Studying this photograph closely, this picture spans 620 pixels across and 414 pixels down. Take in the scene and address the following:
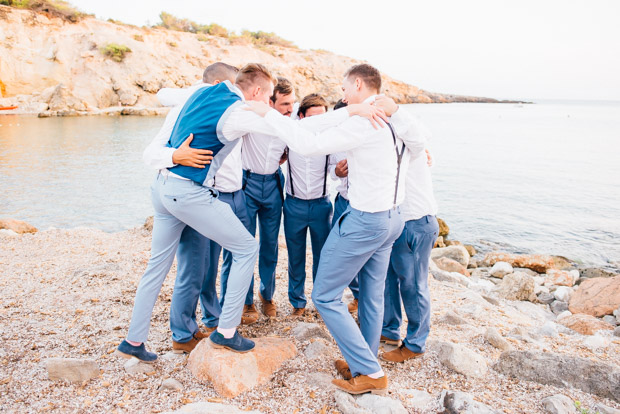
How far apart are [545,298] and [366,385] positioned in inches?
225

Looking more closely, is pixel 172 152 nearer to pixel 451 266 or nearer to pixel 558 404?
pixel 558 404

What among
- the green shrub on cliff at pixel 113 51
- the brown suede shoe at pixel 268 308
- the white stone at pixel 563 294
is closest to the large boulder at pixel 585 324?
the white stone at pixel 563 294

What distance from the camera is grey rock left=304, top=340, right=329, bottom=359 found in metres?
3.96

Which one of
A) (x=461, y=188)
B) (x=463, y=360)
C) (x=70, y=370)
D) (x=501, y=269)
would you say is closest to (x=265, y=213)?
(x=70, y=370)

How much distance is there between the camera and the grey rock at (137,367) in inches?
141

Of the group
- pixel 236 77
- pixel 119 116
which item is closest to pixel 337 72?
pixel 119 116

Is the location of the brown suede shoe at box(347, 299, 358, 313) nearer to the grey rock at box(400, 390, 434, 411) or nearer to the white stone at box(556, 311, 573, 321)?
the grey rock at box(400, 390, 434, 411)

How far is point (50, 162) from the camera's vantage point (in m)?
17.6

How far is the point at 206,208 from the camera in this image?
338cm

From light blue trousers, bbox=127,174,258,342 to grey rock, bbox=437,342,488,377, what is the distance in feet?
6.27

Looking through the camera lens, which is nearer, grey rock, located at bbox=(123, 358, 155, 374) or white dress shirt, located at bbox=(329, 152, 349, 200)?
grey rock, located at bbox=(123, 358, 155, 374)

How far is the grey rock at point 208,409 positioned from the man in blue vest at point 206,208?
0.57 m

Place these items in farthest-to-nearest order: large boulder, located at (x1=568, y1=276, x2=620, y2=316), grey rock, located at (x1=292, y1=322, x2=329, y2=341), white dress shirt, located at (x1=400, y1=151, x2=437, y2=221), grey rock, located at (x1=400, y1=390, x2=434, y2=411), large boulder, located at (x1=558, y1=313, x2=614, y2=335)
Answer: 1. large boulder, located at (x1=568, y1=276, x2=620, y2=316)
2. large boulder, located at (x1=558, y1=313, x2=614, y2=335)
3. grey rock, located at (x1=292, y1=322, x2=329, y2=341)
4. white dress shirt, located at (x1=400, y1=151, x2=437, y2=221)
5. grey rock, located at (x1=400, y1=390, x2=434, y2=411)

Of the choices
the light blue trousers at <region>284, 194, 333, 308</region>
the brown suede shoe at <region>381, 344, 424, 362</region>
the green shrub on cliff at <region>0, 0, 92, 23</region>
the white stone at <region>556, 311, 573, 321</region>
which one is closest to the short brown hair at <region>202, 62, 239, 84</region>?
the light blue trousers at <region>284, 194, 333, 308</region>
